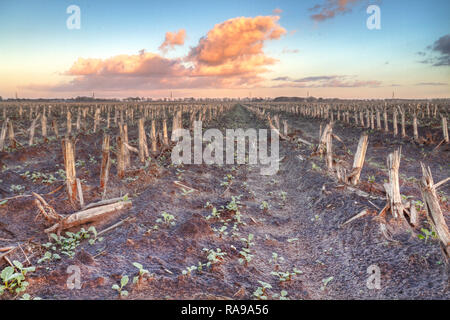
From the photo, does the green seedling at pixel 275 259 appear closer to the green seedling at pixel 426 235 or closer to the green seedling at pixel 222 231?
the green seedling at pixel 222 231

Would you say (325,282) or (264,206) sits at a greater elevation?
(264,206)

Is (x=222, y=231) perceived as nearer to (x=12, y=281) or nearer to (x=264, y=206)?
(x=264, y=206)

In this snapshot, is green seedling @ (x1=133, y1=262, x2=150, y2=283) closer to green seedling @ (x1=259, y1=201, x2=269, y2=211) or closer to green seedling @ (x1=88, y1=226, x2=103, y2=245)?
green seedling @ (x1=88, y1=226, x2=103, y2=245)

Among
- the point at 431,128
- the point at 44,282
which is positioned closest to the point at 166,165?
the point at 44,282

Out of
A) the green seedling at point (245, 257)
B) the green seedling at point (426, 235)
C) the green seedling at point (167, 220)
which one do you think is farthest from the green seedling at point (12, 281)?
the green seedling at point (426, 235)

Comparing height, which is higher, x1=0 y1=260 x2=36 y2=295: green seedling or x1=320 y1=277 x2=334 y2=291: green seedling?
x1=0 y1=260 x2=36 y2=295: green seedling

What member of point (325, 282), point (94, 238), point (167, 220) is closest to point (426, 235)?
point (325, 282)

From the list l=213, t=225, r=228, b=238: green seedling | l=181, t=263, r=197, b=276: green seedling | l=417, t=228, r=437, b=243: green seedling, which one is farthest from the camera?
l=213, t=225, r=228, b=238: green seedling

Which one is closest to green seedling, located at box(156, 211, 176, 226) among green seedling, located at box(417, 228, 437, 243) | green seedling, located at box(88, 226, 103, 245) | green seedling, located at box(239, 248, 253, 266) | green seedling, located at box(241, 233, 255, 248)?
green seedling, located at box(88, 226, 103, 245)

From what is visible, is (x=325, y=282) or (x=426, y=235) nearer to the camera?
(x=325, y=282)

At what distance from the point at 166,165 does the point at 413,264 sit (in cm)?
841

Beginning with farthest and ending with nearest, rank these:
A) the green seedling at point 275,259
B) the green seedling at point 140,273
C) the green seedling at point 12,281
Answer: the green seedling at point 275,259 → the green seedling at point 140,273 → the green seedling at point 12,281
